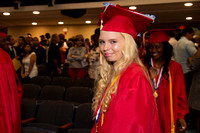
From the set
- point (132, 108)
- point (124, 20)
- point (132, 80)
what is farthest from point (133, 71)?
point (124, 20)

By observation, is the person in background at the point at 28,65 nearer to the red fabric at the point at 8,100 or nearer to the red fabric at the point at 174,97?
the red fabric at the point at 8,100

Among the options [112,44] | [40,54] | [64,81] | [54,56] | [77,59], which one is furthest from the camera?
[40,54]

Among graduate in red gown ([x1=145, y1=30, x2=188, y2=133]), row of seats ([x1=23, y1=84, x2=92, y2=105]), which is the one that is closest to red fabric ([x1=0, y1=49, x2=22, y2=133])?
graduate in red gown ([x1=145, y1=30, x2=188, y2=133])

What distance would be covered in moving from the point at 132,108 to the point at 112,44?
1.39ft

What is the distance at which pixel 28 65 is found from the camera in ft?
17.1

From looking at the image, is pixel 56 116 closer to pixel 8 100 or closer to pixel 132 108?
pixel 8 100

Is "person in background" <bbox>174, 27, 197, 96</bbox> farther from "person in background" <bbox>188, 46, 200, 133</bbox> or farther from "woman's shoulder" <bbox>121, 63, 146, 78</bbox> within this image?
"woman's shoulder" <bbox>121, 63, 146, 78</bbox>

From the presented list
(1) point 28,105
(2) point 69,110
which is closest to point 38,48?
(1) point 28,105

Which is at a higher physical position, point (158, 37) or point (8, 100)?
point (158, 37)

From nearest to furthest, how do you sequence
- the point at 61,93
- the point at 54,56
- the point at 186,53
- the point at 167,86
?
the point at 167,86
the point at 61,93
the point at 186,53
the point at 54,56

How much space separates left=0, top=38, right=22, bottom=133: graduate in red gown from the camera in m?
2.15

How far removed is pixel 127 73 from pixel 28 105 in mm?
2696

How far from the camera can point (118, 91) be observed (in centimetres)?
117

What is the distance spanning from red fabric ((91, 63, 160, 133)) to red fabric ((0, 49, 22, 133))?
141 centimetres
